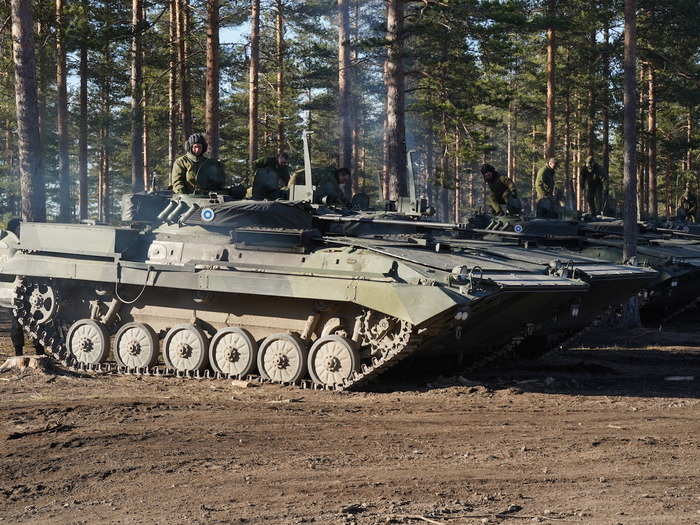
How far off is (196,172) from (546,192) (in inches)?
379

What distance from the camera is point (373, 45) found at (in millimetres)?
22031

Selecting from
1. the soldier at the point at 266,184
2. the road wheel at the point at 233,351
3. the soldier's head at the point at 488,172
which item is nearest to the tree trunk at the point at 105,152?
the soldier's head at the point at 488,172

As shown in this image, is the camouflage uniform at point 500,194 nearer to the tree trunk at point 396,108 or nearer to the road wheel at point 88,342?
the tree trunk at point 396,108

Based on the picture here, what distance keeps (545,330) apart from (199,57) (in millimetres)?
25424

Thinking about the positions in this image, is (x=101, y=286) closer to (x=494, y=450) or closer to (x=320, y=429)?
(x=320, y=429)

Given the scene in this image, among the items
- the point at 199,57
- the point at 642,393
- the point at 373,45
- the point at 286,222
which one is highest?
the point at 199,57

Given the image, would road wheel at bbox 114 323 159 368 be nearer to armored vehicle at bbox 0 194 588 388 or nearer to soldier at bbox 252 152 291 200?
armored vehicle at bbox 0 194 588 388

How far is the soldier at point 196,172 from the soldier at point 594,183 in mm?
12225

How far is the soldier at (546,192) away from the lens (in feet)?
69.6

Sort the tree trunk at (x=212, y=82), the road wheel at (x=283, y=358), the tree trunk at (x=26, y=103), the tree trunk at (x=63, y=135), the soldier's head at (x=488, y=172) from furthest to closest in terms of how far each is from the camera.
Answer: the tree trunk at (x=63, y=135), the tree trunk at (x=212, y=82), the soldier's head at (x=488, y=172), the tree trunk at (x=26, y=103), the road wheel at (x=283, y=358)

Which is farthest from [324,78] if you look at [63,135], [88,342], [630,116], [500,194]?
[88,342]

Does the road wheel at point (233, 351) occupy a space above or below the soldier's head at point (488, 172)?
below

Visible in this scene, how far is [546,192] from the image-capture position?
21547mm

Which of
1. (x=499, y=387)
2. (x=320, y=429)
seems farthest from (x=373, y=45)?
(x=320, y=429)
